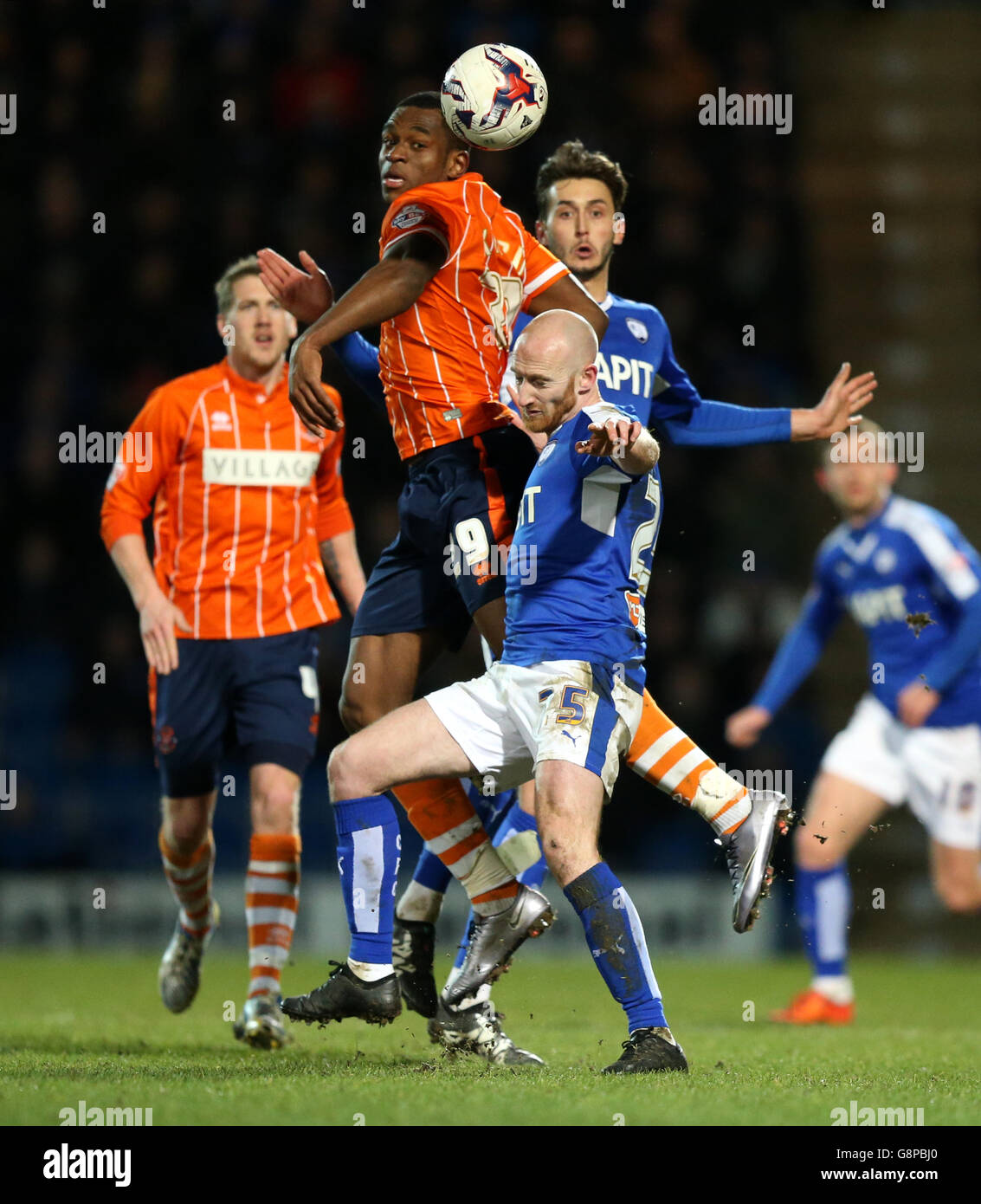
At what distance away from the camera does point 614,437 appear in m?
4.08

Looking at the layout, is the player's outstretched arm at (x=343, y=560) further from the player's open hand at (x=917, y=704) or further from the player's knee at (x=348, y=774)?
the player's open hand at (x=917, y=704)

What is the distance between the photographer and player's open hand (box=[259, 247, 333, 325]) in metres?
4.85

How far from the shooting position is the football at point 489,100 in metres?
4.67

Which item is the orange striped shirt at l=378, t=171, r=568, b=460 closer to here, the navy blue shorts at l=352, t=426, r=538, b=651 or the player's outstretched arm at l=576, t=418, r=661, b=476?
the navy blue shorts at l=352, t=426, r=538, b=651

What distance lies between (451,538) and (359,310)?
70 cm

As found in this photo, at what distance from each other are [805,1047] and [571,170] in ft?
9.94

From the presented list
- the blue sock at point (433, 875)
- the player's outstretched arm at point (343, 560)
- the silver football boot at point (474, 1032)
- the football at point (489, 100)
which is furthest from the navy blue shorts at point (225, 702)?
the football at point (489, 100)

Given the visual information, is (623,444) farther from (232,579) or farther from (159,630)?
(232,579)

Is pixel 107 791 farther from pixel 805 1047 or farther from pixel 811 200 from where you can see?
pixel 811 200

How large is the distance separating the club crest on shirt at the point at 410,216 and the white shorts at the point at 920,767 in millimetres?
4377

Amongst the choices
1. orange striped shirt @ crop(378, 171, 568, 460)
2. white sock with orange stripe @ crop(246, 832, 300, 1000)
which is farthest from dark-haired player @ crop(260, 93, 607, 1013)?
white sock with orange stripe @ crop(246, 832, 300, 1000)

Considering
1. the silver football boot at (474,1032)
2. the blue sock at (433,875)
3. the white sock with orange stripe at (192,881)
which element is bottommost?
the silver football boot at (474,1032)

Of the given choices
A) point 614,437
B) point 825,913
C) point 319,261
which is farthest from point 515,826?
point 319,261

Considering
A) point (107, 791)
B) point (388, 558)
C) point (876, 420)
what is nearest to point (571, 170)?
point (388, 558)
